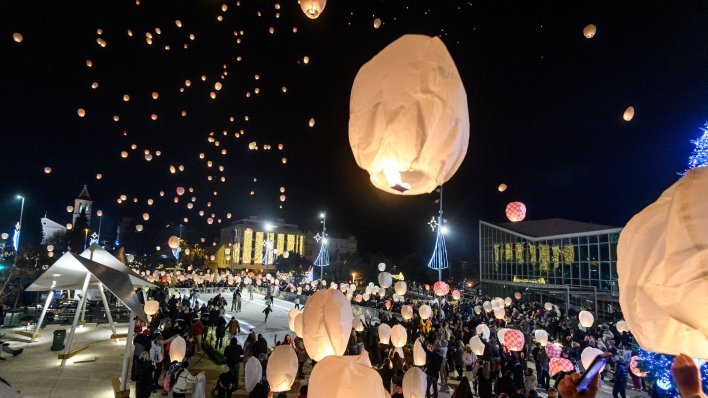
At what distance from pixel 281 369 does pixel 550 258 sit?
24425 millimetres

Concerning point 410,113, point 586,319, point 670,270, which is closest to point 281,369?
point 410,113

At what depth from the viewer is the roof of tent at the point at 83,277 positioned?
28.1 feet

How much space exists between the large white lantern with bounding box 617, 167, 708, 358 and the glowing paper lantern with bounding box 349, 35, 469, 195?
0.89 m

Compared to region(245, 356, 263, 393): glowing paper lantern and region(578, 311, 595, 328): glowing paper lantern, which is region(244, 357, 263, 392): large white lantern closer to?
region(245, 356, 263, 393): glowing paper lantern

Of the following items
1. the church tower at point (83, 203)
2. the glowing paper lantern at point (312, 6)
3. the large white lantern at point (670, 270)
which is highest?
the church tower at point (83, 203)

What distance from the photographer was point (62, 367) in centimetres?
966

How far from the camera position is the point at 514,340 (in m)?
8.97

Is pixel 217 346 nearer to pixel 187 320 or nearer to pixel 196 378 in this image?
pixel 187 320

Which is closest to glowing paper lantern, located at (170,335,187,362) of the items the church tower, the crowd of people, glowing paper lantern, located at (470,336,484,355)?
the crowd of people

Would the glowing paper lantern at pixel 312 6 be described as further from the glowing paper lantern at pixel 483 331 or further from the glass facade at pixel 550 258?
the glass facade at pixel 550 258

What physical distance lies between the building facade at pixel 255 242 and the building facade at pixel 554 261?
48.6 meters

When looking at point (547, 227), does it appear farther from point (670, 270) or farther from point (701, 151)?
point (670, 270)

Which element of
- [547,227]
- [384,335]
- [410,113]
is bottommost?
[384,335]

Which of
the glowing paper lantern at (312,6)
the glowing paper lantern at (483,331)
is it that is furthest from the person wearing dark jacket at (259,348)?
the glowing paper lantern at (312,6)
